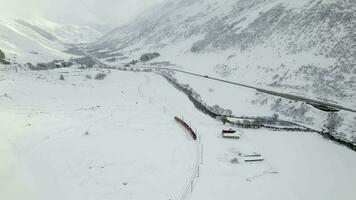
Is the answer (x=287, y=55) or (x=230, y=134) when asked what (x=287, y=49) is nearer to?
(x=287, y=55)

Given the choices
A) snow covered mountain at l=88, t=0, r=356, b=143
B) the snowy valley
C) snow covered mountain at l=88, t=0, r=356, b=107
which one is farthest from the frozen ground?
snow covered mountain at l=88, t=0, r=356, b=107

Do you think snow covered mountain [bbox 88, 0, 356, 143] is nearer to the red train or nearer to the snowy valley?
the snowy valley

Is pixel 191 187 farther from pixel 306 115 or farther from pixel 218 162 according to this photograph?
pixel 306 115

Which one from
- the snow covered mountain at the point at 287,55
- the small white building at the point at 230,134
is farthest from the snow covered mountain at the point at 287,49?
the small white building at the point at 230,134


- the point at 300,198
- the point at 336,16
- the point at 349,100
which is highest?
the point at 336,16

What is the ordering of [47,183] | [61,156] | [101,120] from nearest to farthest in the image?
1. [47,183]
2. [61,156]
3. [101,120]


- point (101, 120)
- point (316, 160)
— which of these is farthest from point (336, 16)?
point (101, 120)
